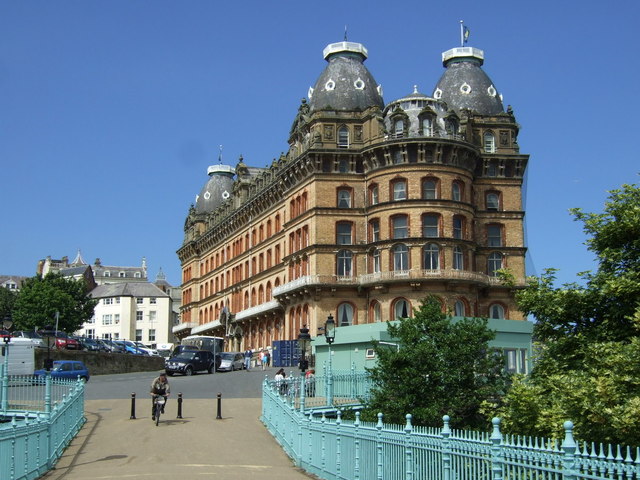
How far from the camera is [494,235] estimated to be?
6456 cm

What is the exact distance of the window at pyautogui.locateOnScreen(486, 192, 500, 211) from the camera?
64750mm

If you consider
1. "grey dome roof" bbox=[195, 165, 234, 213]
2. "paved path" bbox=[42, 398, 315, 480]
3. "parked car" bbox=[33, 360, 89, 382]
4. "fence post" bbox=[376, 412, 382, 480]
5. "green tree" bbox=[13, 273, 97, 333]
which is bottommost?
"paved path" bbox=[42, 398, 315, 480]

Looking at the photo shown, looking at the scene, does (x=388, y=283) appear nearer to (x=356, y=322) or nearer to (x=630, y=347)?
(x=356, y=322)

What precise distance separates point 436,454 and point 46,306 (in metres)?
81.2

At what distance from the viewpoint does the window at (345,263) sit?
61719mm

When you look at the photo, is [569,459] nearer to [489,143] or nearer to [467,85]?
[489,143]

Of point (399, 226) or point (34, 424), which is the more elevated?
point (399, 226)

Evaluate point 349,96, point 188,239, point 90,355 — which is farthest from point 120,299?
point 349,96

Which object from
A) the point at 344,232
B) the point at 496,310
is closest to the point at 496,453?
the point at 344,232

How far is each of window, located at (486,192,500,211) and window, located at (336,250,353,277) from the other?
36.8 ft

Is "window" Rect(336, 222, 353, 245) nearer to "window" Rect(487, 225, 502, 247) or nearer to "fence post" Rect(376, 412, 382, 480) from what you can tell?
"window" Rect(487, 225, 502, 247)

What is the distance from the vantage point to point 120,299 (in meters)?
124

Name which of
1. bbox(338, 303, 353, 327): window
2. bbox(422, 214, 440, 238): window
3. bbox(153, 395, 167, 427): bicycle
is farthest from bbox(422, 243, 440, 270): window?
bbox(153, 395, 167, 427): bicycle

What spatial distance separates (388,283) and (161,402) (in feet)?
102
